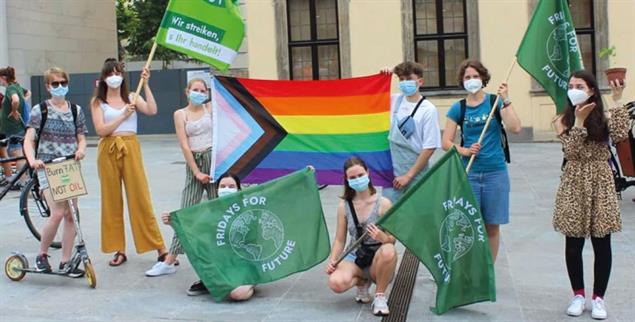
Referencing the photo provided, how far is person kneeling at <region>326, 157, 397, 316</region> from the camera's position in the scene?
17.3 feet

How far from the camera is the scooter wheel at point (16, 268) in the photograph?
6.46 metres

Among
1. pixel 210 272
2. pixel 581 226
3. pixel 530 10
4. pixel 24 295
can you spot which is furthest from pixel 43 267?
pixel 530 10

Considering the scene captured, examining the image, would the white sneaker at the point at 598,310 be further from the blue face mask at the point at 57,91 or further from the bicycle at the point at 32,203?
the bicycle at the point at 32,203

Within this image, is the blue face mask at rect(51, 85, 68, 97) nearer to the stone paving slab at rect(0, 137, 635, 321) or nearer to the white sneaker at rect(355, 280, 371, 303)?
the stone paving slab at rect(0, 137, 635, 321)

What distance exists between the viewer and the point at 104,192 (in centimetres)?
680

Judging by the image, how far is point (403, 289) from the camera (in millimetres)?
5988

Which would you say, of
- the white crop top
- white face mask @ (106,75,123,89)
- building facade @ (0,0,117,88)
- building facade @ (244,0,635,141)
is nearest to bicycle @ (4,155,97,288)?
the white crop top

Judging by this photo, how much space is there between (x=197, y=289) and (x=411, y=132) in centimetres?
213

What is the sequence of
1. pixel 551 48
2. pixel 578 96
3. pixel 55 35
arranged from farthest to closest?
1. pixel 55 35
2. pixel 551 48
3. pixel 578 96

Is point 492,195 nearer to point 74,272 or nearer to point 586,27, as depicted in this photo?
Answer: point 74,272

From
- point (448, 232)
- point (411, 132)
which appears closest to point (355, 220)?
point (448, 232)

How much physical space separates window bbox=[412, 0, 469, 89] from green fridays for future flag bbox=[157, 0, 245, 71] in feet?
36.3

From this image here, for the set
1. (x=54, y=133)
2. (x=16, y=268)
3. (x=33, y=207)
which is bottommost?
(x=16, y=268)

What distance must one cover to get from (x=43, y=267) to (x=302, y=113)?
2.61 meters
